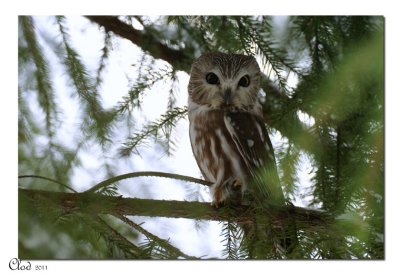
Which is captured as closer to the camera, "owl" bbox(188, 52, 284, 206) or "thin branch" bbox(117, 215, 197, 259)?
"thin branch" bbox(117, 215, 197, 259)

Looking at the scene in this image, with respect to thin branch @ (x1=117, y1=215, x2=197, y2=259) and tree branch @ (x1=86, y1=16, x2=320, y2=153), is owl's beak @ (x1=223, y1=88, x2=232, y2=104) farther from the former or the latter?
thin branch @ (x1=117, y1=215, x2=197, y2=259)

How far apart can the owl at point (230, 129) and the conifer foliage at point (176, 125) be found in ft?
0.23

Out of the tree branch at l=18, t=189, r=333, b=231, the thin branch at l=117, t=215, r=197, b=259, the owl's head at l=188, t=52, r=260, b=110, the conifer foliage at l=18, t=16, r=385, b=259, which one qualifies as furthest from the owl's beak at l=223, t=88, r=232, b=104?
the thin branch at l=117, t=215, r=197, b=259

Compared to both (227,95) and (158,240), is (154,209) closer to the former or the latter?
(158,240)

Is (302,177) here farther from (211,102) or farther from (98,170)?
(98,170)

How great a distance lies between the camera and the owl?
8.11 feet

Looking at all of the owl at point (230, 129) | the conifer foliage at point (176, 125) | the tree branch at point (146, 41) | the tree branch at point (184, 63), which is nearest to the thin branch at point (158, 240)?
the conifer foliage at point (176, 125)

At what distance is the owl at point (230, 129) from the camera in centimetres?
247

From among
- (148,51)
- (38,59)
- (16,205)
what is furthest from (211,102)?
(16,205)

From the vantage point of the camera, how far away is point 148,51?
2588 mm

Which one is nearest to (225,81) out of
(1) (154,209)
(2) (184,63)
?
(2) (184,63)

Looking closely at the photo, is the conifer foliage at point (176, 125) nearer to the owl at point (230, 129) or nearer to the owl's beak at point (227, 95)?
the owl at point (230, 129)

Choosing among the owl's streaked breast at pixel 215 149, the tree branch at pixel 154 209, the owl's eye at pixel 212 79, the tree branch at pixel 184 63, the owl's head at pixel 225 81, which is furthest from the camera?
the owl's eye at pixel 212 79

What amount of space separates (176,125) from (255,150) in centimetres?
44
